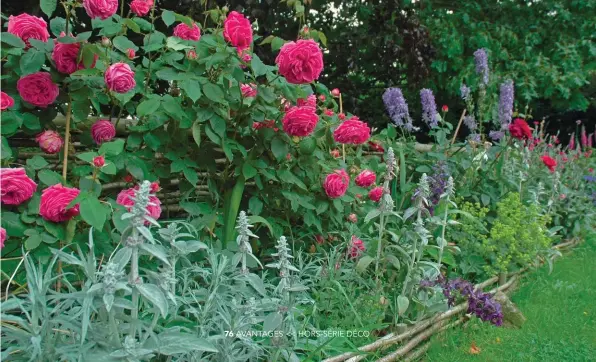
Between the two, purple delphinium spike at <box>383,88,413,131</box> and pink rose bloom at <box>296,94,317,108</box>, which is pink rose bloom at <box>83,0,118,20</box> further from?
purple delphinium spike at <box>383,88,413,131</box>

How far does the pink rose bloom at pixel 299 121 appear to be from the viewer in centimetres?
229

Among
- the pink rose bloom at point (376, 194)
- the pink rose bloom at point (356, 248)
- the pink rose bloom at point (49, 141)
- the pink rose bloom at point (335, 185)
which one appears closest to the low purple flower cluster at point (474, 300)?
the pink rose bloom at point (356, 248)

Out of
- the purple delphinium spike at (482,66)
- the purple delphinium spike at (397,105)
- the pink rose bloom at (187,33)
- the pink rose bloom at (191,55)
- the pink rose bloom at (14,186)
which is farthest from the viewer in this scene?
the purple delphinium spike at (482,66)

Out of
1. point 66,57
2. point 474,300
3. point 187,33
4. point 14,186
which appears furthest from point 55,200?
point 474,300

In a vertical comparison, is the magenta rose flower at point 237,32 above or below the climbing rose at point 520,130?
above

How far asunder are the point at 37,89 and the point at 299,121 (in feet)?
3.18

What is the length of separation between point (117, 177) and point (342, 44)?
461 centimetres

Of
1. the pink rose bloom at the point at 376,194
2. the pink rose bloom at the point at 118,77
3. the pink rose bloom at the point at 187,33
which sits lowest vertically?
the pink rose bloom at the point at 376,194

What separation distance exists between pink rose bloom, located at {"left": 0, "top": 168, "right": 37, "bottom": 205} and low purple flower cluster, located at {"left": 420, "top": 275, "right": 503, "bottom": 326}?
1.77 meters

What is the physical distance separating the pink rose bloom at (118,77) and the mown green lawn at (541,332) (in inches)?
66.6

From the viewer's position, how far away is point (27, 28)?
1963mm

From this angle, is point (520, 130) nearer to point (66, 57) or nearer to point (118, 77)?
point (118, 77)

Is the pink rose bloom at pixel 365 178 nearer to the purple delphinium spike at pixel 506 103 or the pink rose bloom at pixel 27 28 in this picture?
the pink rose bloom at pixel 27 28

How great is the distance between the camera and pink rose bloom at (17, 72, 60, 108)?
193 cm
